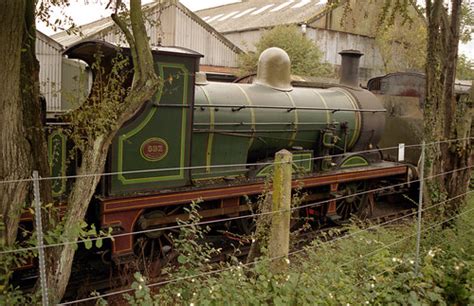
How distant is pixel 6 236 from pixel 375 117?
Result: 6.96 m

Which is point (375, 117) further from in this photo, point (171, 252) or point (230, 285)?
point (230, 285)

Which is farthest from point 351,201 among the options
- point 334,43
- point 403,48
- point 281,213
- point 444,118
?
point 403,48

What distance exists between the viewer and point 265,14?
27141 millimetres

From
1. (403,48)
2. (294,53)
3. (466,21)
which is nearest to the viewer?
(466,21)

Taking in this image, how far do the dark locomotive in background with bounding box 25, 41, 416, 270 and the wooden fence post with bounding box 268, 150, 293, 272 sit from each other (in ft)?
3.23

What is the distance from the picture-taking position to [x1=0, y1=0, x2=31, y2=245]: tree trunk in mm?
3064

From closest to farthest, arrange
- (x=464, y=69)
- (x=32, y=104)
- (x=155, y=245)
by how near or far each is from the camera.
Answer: (x=32, y=104) → (x=155, y=245) → (x=464, y=69)

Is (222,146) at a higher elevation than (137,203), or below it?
higher

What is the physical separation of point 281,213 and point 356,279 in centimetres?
86

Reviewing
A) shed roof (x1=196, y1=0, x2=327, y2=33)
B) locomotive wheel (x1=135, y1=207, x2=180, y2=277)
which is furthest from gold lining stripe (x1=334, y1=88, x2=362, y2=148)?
shed roof (x1=196, y1=0, x2=327, y2=33)

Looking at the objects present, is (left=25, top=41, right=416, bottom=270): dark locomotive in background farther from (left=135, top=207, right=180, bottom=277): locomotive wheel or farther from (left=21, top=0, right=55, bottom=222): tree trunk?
(left=21, top=0, right=55, bottom=222): tree trunk

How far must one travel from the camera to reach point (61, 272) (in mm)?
3336

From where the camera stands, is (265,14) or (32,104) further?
(265,14)

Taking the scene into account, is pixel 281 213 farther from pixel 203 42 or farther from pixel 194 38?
pixel 203 42
